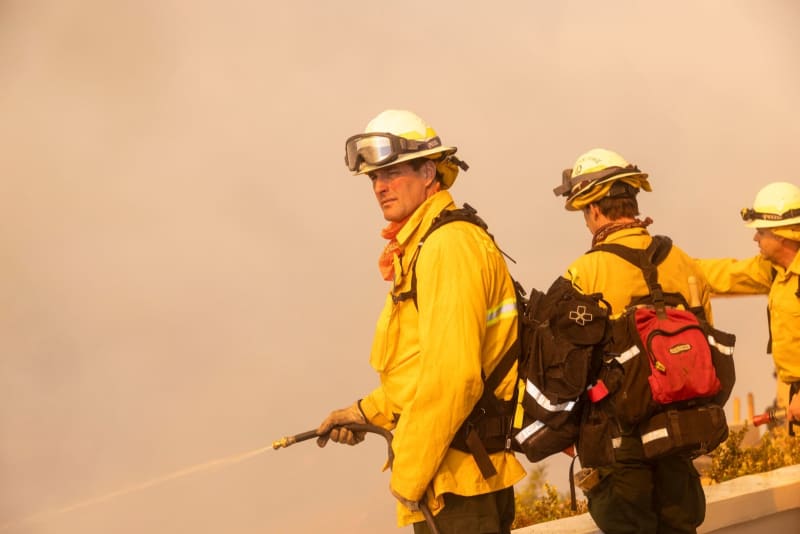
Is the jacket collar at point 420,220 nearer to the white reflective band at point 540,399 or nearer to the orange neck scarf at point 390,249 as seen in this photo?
the orange neck scarf at point 390,249

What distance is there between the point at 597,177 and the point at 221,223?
8.63ft

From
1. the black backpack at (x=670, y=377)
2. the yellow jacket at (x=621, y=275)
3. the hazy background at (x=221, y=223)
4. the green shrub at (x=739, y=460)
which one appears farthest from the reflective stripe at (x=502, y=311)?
the green shrub at (x=739, y=460)

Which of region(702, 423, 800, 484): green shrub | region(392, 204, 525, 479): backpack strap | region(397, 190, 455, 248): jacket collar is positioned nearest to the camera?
region(392, 204, 525, 479): backpack strap

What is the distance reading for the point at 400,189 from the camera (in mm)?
2688

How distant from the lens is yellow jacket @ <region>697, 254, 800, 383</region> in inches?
161

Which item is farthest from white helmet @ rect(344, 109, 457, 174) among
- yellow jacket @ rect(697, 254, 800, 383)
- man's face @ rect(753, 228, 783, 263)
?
man's face @ rect(753, 228, 783, 263)

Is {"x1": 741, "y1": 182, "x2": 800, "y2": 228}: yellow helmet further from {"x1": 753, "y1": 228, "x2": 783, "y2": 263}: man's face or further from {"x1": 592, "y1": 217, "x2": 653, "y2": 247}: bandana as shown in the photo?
{"x1": 592, "y1": 217, "x2": 653, "y2": 247}: bandana

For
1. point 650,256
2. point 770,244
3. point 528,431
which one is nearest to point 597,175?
point 650,256

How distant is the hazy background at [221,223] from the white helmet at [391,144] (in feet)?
8.89

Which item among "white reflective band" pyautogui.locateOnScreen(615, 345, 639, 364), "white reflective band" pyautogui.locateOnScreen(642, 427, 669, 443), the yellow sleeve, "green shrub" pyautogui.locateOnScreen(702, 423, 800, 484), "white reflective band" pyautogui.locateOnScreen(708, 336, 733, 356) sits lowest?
"green shrub" pyautogui.locateOnScreen(702, 423, 800, 484)

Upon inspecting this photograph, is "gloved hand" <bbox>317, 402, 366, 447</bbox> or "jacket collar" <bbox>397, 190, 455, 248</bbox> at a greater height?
"jacket collar" <bbox>397, 190, 455, 248</bbox>

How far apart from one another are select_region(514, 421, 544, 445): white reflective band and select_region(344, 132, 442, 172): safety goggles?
2.73ft

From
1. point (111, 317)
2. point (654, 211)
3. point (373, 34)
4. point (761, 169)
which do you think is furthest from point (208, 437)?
point (761, 169)

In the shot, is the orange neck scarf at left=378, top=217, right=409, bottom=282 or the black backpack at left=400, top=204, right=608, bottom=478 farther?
the orange neck scarf at left=378, top=217, right=409, bottom=282
